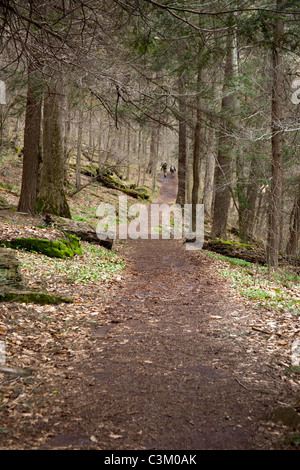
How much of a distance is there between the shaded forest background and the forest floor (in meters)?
3.32

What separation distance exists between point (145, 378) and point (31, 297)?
300cm

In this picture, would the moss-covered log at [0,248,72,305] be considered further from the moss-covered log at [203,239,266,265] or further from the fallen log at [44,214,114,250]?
the moss-covered log at [203,239,266,265]

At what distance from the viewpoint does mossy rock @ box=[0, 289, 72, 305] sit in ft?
19.1

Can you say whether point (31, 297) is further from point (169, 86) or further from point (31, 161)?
point (31, 161)

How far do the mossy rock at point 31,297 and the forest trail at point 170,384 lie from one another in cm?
96

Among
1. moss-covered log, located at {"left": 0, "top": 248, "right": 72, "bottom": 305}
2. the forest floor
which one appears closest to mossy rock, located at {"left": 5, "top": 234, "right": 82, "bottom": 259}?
the forest floor

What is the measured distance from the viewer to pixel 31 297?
19.9 feet

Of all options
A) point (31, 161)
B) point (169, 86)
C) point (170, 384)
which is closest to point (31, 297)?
point (170, 384)

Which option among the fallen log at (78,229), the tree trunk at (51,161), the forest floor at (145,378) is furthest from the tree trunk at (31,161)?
the forest floor at (145,378)

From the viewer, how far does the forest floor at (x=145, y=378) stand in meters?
2.88

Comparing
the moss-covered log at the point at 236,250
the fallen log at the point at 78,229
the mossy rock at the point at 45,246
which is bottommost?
the moss-covered log at the point at 236,250

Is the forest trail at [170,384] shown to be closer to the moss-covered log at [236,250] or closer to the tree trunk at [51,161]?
the moss-covered log at [236,250]

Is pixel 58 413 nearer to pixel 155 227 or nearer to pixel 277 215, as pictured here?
pixel 277 215
